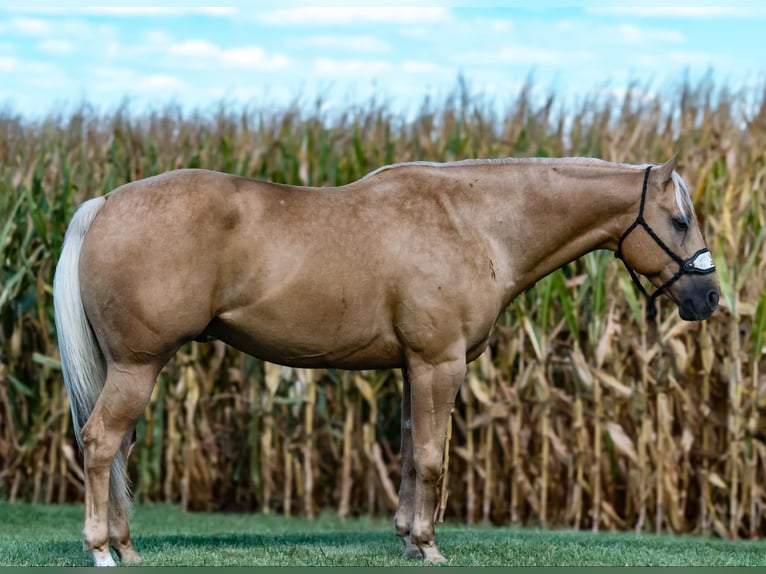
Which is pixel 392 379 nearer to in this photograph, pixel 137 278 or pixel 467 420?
pixel 467 420

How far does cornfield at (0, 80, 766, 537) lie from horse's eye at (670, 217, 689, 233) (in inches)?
95.2

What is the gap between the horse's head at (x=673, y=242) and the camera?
594 centimetres

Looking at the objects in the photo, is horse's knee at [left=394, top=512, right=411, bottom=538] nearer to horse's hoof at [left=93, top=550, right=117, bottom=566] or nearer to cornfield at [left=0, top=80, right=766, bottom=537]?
horse's hoof at [left=93, top=550, right=117, bottom=566]

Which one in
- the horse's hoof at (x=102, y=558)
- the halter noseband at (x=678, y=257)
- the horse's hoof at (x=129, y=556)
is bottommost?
the horse's hoof at (x=129, y=556)

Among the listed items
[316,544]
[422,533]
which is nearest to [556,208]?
[422,533]

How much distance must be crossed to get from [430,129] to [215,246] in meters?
4.80

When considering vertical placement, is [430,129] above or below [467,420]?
above

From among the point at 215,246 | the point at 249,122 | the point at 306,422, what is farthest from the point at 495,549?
the point at 249,122

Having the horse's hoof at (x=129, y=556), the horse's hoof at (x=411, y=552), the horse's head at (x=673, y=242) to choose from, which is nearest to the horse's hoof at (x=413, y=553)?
the horse's hoof at (x=411, y=552)

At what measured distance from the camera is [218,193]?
564 centimetres

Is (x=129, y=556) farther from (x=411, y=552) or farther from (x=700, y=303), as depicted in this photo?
(x=700, y=303)

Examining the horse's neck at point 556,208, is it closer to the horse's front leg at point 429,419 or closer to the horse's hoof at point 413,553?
the horse's front leg at point 429,419

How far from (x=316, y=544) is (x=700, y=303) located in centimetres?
266

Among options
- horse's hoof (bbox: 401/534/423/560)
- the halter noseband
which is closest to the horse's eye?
the halter noseband
